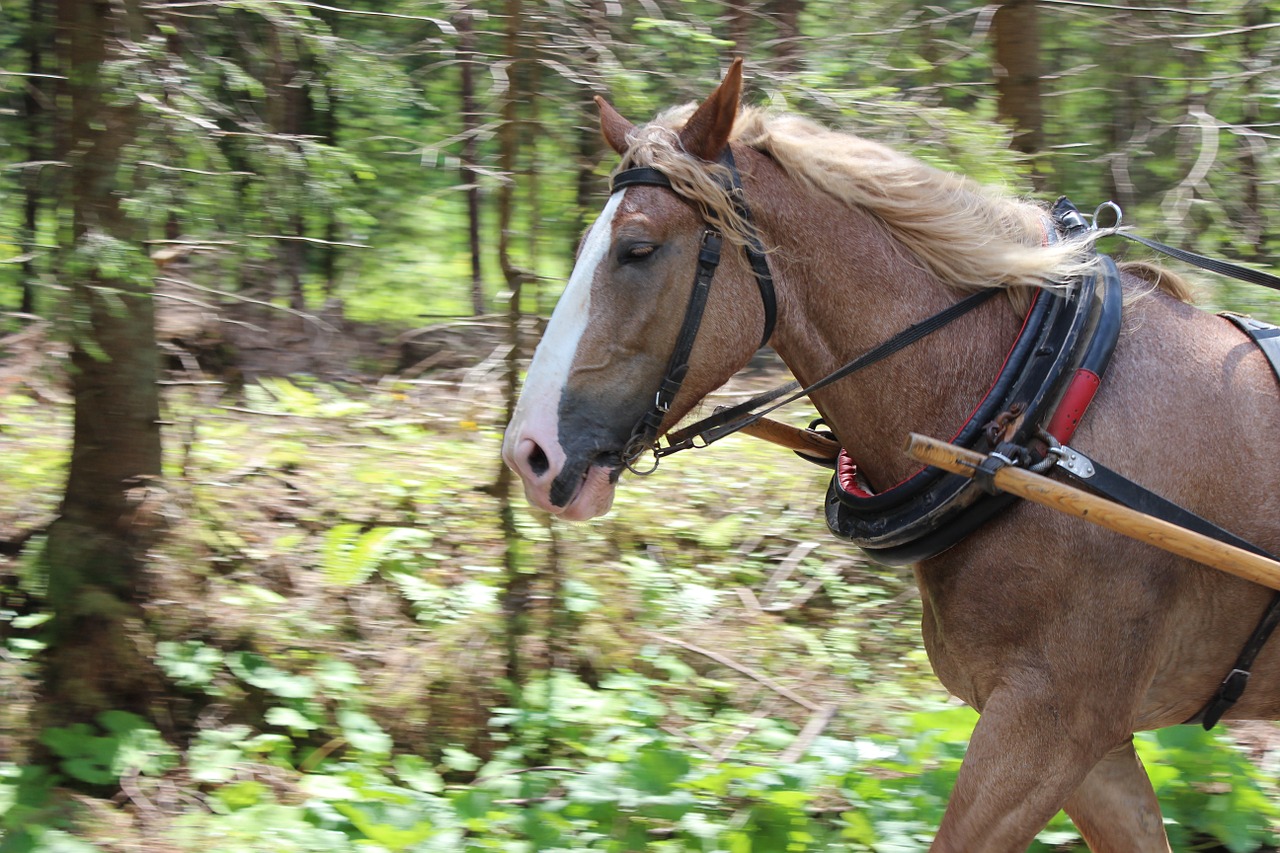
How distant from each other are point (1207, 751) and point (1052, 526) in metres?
1.82

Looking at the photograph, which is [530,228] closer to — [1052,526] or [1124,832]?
[1052,526]

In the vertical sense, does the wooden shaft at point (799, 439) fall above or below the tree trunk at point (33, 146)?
below

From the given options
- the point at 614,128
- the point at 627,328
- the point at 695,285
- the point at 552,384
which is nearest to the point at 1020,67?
the point at 614,128

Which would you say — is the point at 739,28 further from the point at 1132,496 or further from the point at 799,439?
the point at 1132,496

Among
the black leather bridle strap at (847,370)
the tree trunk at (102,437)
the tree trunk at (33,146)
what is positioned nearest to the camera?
the black leather bridle strap at (847,370)

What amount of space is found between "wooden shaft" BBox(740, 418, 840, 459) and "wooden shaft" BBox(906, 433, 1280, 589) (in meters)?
0.67

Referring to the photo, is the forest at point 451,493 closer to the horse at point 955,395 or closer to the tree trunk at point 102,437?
the tree trunk at point 102,437

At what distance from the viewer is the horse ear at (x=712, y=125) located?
2346 millimetres

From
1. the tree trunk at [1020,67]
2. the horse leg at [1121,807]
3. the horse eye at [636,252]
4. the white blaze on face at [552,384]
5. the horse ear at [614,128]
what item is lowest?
the horse leg at [1121,807]

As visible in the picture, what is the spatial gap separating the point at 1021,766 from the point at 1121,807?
63 centimetres

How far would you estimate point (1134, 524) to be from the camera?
2.18 m

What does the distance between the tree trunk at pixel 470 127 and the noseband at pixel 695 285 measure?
77.6 inches

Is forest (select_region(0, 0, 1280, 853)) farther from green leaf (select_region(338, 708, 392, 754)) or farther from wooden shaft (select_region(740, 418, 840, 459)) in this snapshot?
wooden shaft (select_region(740, 418, 840, 459))

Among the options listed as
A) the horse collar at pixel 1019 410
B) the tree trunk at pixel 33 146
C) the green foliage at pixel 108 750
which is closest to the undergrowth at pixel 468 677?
the green foliage at pixel 108 750
